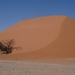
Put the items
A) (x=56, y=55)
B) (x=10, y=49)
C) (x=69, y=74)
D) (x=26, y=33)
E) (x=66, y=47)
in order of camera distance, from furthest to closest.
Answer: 1. (x=26, y=33)
2. (x=10, y=49)
3. (x=66, y=47)
4. (x=56, y=55)
5. (x=69, y=74)

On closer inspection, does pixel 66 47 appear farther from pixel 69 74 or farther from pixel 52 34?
pixel 69 74

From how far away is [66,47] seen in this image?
3169 cm

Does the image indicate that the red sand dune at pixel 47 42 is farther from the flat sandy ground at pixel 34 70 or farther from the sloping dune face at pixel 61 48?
the flat sandy ground at pixel 34 70

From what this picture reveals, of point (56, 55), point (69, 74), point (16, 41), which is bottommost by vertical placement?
point (69, 74)

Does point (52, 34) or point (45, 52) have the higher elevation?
point (52, 34)

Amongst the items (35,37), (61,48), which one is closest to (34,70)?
(61,48)

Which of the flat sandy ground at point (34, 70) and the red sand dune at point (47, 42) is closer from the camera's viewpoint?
the flat sandy ground at point (34, 70)

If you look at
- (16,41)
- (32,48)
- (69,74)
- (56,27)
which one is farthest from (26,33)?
(69,74)

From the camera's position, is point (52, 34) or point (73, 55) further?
point (52, 34)

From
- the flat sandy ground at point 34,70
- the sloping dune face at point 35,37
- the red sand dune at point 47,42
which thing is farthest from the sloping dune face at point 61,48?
the flat sandy ground at point 34,70

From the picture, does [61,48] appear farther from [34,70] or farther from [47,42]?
[34,70]

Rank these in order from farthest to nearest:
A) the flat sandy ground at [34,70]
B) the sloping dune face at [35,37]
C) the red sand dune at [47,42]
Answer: the sloping dune face at [35,37]
the red sand dune at [47,42]
the flat sandy ground at [34,70]

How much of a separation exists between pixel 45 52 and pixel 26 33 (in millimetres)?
13782

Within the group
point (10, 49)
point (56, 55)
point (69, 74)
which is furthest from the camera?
point (10, 49)
